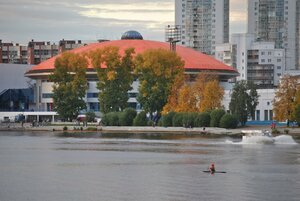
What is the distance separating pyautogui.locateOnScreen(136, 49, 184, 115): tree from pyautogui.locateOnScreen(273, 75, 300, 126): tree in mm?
18346

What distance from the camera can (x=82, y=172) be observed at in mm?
61906

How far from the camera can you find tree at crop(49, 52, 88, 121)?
461ft

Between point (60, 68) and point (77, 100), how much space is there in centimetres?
582

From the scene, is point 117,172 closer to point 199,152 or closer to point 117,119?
point 199,152

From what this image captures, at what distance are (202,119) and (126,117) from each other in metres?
13.3

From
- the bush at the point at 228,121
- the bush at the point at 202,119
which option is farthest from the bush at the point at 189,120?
the bush at the point at 228,121

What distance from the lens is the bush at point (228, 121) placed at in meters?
119

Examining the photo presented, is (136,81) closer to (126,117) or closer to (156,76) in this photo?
(156,76)

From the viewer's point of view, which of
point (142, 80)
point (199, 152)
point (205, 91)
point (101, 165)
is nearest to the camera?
point (101, 165)

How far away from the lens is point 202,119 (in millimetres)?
121812

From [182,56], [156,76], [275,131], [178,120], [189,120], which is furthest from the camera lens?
[182,56]

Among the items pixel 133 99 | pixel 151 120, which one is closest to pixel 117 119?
pixel 151 120

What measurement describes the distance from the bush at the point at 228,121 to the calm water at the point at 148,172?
23454 mm

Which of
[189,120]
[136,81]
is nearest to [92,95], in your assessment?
[136,81]
